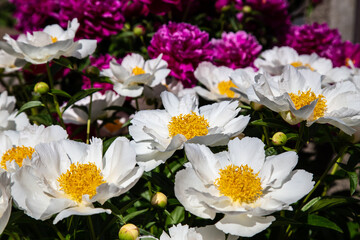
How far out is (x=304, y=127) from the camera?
2.72 ft

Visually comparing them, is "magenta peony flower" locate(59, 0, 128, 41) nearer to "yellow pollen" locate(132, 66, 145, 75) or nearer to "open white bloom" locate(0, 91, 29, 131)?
"yellow pollen" locate(132, 66, 145, 75)

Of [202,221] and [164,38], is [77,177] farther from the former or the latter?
[164,38]

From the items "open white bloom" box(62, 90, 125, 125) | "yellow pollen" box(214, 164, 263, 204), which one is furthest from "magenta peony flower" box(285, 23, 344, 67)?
"yellow pollen" box(214, 164, 263, 204)

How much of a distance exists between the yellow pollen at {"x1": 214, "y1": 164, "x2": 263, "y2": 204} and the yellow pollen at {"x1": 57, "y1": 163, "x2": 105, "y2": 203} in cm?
22

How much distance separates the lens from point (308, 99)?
33.9 inches

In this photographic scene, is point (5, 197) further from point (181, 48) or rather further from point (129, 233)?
point (181, 48)

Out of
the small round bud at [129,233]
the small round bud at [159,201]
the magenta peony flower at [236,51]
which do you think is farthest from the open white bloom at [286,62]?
the small round bud at [129,233]

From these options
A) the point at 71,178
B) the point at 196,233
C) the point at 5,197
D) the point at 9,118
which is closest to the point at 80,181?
the point at 71,178

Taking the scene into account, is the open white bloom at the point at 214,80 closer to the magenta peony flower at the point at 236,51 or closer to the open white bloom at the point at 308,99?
the magenta peony flower at the point at 236,51

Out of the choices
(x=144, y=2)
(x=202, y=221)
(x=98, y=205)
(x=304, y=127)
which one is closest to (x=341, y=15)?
(x=144, y=2)

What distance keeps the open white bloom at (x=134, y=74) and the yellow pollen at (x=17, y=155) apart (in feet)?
1.10

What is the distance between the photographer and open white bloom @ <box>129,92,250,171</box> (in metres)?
0.77

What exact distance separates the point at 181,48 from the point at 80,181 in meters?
0.68

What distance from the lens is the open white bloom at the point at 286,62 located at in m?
1.29
